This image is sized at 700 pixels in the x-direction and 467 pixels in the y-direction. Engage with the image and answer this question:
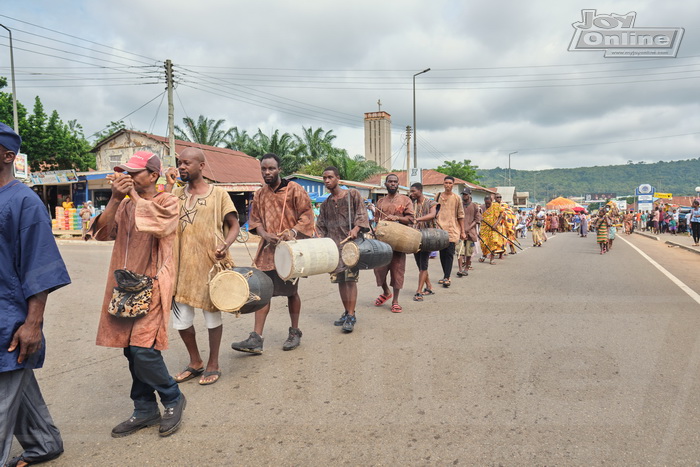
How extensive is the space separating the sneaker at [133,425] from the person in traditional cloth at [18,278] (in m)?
0.63

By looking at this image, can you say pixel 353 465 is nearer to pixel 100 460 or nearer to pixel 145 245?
→ pixel 100 460

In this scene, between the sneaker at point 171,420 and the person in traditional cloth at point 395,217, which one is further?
the person in traditional cloth at point 395,217

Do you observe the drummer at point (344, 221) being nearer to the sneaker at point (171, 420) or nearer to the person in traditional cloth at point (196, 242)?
the person in traditional cloth at point (196, 242)

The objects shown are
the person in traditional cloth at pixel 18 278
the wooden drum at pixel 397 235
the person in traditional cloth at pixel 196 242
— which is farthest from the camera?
the wooden drum at pixel 397 235

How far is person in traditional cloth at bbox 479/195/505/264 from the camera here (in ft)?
41.3

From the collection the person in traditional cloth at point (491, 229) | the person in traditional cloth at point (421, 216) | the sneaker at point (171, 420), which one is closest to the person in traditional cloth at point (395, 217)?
the person in traditional cloth at point (421, 216)

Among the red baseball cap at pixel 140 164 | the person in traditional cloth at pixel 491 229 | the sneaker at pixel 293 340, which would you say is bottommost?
the sneaker at pixel 293 340

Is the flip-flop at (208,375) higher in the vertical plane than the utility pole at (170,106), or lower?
lower

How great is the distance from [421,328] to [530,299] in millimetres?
2562

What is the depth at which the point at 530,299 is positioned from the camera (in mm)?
7328

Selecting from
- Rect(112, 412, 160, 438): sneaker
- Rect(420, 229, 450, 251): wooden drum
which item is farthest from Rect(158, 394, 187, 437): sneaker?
Rect(420, 229, 450, 251): wooden drum

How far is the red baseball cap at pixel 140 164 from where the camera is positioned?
3.00 m

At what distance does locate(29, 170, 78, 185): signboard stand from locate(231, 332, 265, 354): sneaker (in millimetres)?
23097

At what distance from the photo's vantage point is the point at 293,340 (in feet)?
16.0
